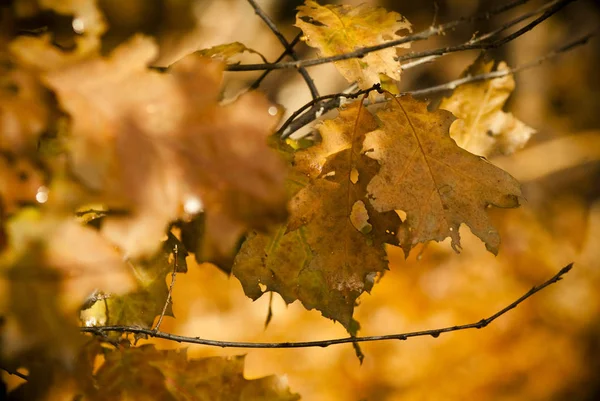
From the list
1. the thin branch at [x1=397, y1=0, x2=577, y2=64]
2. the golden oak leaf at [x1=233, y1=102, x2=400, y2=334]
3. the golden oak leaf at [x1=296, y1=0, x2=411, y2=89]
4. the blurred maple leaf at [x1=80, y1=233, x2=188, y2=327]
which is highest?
the thin branch at [x1=397, y1=0, x2=577, y2=64]

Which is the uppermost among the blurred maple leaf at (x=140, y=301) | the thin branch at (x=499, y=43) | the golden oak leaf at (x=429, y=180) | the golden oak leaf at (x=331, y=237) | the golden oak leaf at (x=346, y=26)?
the thin branch at (x=499, y=43)

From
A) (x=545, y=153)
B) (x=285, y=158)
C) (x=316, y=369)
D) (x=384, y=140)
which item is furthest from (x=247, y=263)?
(x=545, y=153)

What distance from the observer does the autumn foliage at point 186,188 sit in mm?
493

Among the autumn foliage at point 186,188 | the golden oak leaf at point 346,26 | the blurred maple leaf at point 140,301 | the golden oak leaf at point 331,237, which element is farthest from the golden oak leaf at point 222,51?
the blurred maple leaf at point 140,301

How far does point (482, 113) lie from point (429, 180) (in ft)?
1.69

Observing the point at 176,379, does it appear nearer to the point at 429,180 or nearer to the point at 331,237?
the point at 331,237

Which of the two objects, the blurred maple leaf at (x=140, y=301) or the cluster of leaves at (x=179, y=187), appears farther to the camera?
the blurred maple leaf at (x=140, y=301)

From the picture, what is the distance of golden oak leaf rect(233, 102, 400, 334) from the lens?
81cm

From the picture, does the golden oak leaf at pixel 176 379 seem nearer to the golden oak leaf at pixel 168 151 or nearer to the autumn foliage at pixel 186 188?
the autumn foliage at pixel 186 188

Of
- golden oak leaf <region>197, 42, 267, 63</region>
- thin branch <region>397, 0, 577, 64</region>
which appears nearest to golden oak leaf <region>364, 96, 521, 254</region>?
thin branch <region>397, 0, 577, 64</region>

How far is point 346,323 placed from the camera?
2.80 ft

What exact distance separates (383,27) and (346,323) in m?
0.55

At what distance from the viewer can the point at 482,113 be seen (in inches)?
47.9

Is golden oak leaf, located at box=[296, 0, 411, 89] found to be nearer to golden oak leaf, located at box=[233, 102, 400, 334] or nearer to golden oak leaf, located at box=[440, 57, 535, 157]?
golden oak leaf, located at box=[233, 102, 400, 334]
